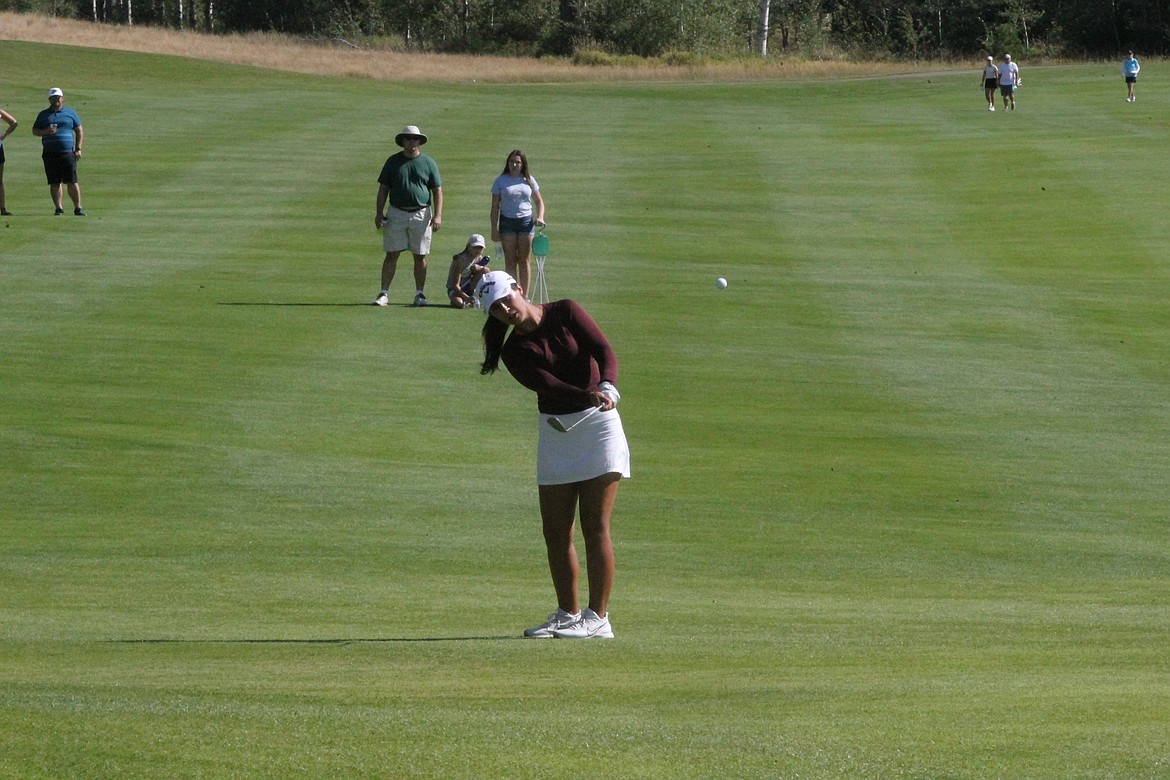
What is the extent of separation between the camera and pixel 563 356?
343 inches

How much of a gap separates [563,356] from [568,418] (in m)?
0.32

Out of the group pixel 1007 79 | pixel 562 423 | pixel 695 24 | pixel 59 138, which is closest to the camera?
pixel 562 423

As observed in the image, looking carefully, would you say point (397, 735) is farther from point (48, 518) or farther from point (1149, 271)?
point (1149, 271)

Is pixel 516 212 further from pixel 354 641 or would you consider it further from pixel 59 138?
pixel 354 641

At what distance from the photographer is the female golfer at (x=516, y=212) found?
22266 millimetres

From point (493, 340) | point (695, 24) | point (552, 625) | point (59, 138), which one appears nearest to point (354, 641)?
point (552, 625)

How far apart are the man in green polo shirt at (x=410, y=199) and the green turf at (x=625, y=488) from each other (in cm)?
103

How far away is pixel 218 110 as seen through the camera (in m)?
47.7

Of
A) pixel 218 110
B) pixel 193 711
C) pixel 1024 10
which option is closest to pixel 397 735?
pixel 193 711

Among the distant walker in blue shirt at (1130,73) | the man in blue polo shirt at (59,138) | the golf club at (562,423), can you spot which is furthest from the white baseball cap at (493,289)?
the distant walker in blue shirt at (1130,73)

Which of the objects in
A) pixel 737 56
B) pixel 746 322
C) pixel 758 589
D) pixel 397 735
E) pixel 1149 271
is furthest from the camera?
pixel 737 56

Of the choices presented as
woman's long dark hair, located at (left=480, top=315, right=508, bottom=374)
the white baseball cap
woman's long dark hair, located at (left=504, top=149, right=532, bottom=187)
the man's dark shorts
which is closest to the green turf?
the man's dark shorts

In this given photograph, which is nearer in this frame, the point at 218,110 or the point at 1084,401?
the point at 1084,401

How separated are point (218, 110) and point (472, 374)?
31194 millimetres
